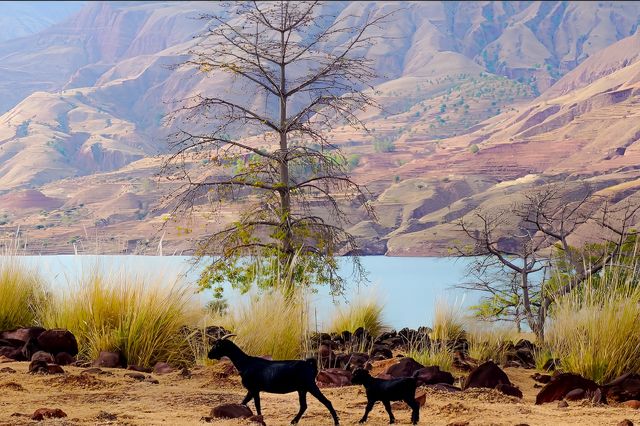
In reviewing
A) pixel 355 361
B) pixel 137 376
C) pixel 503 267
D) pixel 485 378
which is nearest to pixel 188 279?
pixel 355 361

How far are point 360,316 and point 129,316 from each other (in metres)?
5.45

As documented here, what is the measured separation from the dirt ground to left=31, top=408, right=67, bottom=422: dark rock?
0.19ft

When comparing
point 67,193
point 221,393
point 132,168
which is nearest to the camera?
point 221,393

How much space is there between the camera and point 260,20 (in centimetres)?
1312

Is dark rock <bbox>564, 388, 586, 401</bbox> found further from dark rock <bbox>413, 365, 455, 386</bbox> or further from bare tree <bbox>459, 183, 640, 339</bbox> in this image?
bare tree <bbox>459, 183, 640, 339</bbox>

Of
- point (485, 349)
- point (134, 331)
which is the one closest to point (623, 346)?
point (485, 349)

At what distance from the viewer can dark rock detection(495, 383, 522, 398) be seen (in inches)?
238

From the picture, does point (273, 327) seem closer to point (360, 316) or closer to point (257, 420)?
point (257, 420)

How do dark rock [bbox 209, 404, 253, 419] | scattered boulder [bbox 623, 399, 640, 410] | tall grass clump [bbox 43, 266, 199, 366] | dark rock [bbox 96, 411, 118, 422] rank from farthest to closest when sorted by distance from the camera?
tall grass clump [bbox 43, 266, 199, 366]
scattered boulder [bbox 623, 399, 640, 410]
dark rock [bbox 96, 411, 118, 422]
dark rock [bbox 209, 404, 253, 419]

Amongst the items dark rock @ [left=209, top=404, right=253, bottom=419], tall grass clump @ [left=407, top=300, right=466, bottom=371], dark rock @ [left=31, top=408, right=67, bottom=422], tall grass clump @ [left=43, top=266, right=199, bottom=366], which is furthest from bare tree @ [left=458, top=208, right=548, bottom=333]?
dark rock @ [left=31, top=408, right=67, bottom=422]

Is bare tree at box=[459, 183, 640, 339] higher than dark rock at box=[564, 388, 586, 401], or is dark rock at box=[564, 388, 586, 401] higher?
bare tree at box=[459, 183, 640, 339]

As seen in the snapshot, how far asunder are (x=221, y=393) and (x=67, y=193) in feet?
506

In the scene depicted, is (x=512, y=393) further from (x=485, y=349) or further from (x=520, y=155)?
(x=520, y=155)

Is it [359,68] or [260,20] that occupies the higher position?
[260,20]
